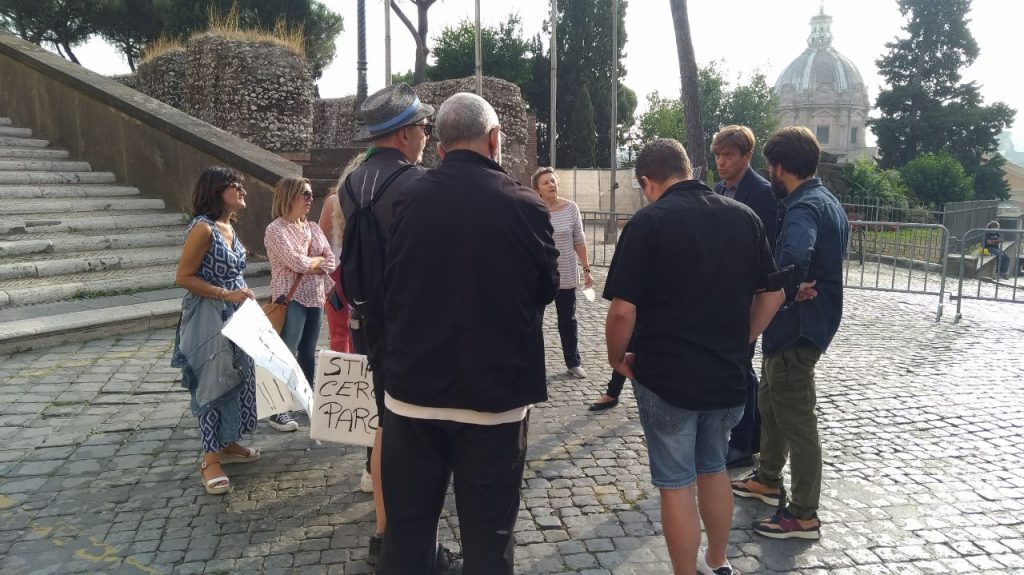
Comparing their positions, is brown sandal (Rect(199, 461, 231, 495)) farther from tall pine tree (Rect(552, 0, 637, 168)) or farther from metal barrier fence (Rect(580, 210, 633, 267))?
tall pine tree (Rect(552, 0, 637, 168))

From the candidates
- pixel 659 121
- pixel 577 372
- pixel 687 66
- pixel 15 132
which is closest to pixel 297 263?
pixel 577 372

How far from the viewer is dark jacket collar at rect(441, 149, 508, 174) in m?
2.51

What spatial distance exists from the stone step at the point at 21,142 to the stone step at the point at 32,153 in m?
0.13

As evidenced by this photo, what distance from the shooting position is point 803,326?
374 cm

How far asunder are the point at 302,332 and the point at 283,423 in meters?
0.66

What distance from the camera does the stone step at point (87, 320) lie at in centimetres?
696

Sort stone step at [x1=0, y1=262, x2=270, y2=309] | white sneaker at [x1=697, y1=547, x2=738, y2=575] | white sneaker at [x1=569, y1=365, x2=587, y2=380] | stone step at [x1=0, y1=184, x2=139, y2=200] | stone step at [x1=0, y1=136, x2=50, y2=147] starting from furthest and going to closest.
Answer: stone step at [x1=0, y1=136, x2=50, y2=147] → stone step at [x1=0, y1=184, x2=139, y2=200] → stone step at [x1=0, y1=262, x2=270, y2=309] → white sneaker at [x1=569, y1=365, x2=587, y2=380] → white sneaker at [x1=697, y1=547, x2=738, y2=575]

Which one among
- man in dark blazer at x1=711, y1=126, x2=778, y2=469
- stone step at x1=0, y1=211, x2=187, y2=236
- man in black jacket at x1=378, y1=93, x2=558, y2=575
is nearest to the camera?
man in black jacket at x1=378, y1=93, x2=558, y2=575

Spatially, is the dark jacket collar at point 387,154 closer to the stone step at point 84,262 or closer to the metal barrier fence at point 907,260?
the stone step at point 84,262

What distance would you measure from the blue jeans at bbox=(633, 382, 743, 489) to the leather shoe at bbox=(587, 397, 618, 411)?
2646mm

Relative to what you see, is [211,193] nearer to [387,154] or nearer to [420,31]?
[387,154]

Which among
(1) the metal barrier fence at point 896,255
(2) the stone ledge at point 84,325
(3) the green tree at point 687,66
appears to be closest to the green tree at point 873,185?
(1) the metal barrier fence at point 896,255

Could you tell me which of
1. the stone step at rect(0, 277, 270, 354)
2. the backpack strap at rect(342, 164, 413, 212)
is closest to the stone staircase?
the stone step at rect(0, 277, 270, 354)

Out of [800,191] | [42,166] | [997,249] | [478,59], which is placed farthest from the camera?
[478,59]
